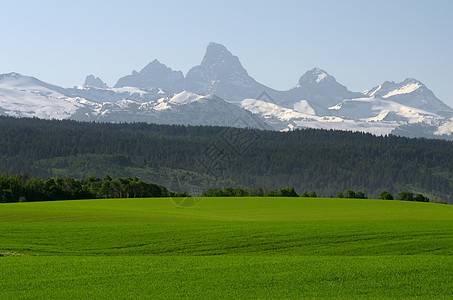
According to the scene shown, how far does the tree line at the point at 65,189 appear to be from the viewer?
127 m

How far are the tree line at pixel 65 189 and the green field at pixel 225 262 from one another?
80.0 m

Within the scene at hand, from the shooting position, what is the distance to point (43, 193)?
434ft

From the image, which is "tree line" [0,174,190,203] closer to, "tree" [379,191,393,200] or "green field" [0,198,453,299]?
"tree" [379,191,393,200]

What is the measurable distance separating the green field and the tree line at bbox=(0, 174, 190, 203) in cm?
8001

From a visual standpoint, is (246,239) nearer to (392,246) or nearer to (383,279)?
(392,246)

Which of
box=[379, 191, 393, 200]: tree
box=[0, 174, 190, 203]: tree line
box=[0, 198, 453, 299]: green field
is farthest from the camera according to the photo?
box=[379, 191, 393, 200]: tree

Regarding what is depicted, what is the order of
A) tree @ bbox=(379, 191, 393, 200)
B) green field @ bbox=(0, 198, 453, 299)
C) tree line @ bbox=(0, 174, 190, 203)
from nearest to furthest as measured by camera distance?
green field @ bbox=(0, 198, 453, 299) < tree line @ bbox=(0, 174, 190, 203) < tree @ bbox=(379, 191, 393, 200)

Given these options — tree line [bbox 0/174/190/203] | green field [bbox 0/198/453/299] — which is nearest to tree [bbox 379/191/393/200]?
tree line [bbox 0/174/190/203]

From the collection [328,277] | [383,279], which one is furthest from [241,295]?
[383,279]

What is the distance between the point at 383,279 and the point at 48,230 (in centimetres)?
3122

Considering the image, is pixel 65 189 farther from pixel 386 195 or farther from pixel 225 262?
pixel 225 262

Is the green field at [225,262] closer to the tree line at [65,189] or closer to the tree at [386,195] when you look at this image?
the tree line at [65,189]

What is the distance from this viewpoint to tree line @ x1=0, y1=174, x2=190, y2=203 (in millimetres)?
127188

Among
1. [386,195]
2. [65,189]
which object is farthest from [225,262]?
[386,195]
